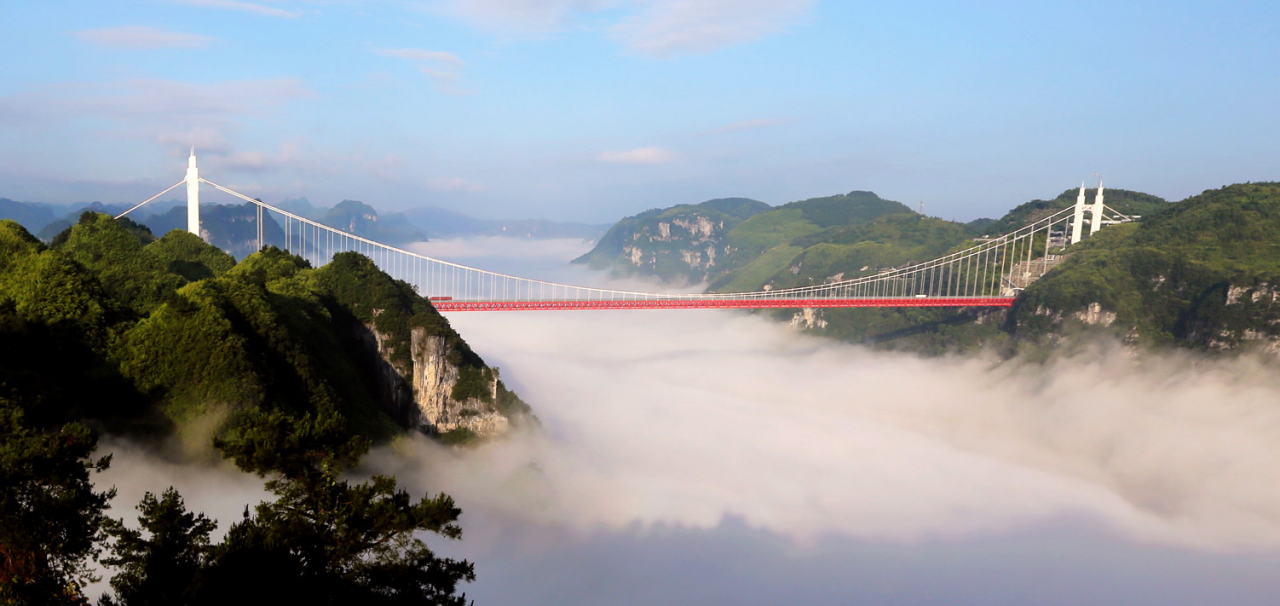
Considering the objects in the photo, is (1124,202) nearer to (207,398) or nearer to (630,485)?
A: (630,485)

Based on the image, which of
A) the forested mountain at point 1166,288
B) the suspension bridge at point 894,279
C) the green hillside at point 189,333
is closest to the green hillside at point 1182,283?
the forested mountain at point 1166,288

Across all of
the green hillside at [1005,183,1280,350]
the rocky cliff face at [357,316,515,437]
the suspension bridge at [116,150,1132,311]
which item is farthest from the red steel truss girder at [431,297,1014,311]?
the green hillside at [1005,183,1280,350]

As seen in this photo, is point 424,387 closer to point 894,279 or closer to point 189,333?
point 189,333

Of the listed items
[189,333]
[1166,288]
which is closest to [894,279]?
[1166,288]

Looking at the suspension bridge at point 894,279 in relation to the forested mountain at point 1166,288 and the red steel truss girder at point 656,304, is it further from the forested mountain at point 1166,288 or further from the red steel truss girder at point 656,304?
the forested mountain at point 1166,288

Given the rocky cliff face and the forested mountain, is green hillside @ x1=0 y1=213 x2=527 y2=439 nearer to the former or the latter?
the rocky cliff face

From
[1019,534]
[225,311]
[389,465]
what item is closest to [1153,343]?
[1019,534]
